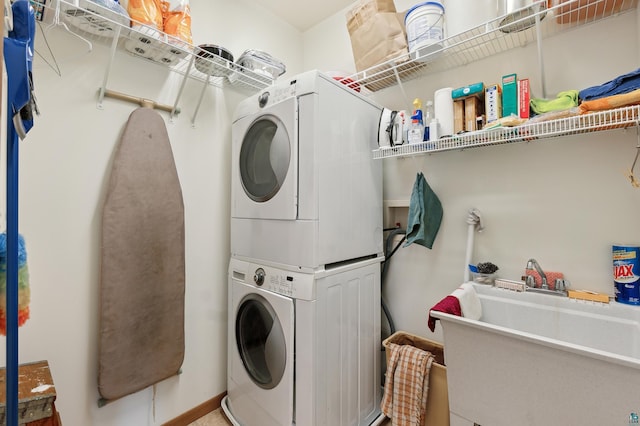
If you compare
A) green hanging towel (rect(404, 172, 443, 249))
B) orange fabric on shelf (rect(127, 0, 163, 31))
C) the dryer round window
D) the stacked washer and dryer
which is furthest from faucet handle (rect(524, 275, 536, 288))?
orange fabric on shelf (rect(127, 0, 163, 31))

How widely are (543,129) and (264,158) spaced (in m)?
1.28

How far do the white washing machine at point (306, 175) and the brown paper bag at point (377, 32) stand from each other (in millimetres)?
256

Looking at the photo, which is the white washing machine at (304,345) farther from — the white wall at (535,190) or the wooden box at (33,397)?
the wooden box at (33,397)

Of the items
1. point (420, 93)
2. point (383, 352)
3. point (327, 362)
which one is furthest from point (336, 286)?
point (420, 93)

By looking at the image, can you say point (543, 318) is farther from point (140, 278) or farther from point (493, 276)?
point (140, 278)

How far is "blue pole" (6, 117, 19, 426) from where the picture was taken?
65 centimetres

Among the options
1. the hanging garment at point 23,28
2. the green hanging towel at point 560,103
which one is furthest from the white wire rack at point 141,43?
the green hanging towel at point 560,103

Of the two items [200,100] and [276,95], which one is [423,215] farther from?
[200,100]

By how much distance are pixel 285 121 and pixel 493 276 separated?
4.41 feet

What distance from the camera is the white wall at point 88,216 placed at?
135 centimetres

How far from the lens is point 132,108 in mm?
1612

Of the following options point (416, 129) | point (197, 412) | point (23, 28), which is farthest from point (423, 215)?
point (197, 412)

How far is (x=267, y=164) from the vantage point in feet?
5.24

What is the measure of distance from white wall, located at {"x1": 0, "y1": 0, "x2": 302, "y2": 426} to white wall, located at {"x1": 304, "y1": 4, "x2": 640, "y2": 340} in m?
1.27
